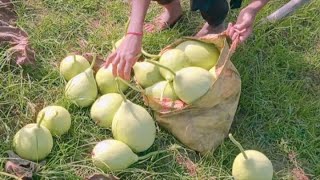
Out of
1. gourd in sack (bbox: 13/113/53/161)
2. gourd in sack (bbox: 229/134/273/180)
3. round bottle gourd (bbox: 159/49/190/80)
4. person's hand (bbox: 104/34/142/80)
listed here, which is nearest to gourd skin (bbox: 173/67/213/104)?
round bottle gourd (bbox: 159/49/190/80)

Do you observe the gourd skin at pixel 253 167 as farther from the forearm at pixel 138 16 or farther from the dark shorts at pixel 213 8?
the dark shorts at pixel 213 8

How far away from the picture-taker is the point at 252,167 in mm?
2539

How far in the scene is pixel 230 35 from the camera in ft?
9.26

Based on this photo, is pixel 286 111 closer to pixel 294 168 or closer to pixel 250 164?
pixel 294 168

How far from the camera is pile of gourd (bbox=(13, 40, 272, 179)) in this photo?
2551 millimetres

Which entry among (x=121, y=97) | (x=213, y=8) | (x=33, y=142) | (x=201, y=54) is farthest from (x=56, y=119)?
(x=213, y=8)

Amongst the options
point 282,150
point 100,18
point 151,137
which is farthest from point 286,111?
point 100,18

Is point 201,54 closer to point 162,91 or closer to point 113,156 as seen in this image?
point 162,91

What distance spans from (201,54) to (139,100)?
1.32 feet

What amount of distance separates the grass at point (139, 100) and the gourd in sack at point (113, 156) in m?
0.04

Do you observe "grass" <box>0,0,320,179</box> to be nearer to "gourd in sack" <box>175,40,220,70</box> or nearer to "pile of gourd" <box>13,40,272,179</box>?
"pile of gourd" <box>13,40,272,179</box>

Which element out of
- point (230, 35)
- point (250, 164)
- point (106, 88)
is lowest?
point (250, 164)

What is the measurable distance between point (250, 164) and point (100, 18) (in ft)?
4.85

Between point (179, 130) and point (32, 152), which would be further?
point (179, 130)
